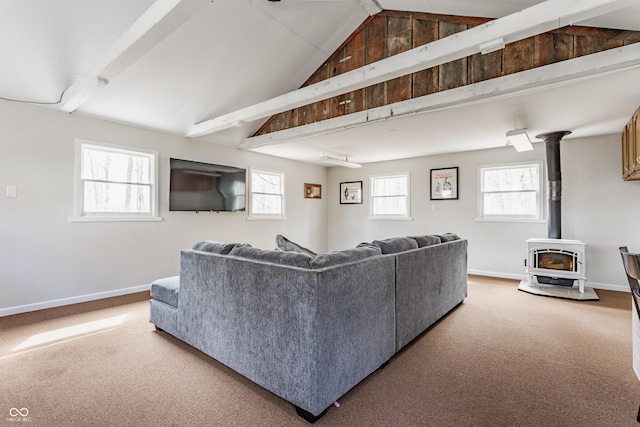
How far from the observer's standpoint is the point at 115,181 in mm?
4180

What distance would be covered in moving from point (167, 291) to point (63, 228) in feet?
6.97

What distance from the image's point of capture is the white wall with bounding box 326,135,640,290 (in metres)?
4.45

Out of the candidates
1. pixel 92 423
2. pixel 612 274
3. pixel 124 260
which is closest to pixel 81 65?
pixel 124 260

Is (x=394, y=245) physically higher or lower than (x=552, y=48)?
lower

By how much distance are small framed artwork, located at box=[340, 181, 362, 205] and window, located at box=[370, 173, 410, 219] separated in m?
0.35

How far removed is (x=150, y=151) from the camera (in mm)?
4473

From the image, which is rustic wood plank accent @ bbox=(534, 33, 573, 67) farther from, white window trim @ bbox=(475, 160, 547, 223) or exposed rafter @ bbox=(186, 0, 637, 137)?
white window trim @ bbox=(475, 160, 547, 223)

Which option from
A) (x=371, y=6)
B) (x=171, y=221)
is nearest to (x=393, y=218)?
(x=371, y=6)

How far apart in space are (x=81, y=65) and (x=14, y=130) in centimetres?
112

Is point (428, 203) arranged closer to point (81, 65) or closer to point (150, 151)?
point (150, 151)

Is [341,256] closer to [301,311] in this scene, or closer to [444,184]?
[301,311]

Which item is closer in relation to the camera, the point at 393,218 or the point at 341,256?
the point at 341,256

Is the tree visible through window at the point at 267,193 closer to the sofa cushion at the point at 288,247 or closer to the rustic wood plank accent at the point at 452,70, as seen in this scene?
the sofa cushion at the point at 288,247

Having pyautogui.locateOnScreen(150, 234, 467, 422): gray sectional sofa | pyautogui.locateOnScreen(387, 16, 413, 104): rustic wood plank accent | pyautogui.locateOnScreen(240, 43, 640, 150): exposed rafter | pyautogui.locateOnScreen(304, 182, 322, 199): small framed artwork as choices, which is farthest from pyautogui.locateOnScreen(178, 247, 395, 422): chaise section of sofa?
pyautogui.locateOnScreen(304, 182, 322, 199): small framed artwork
